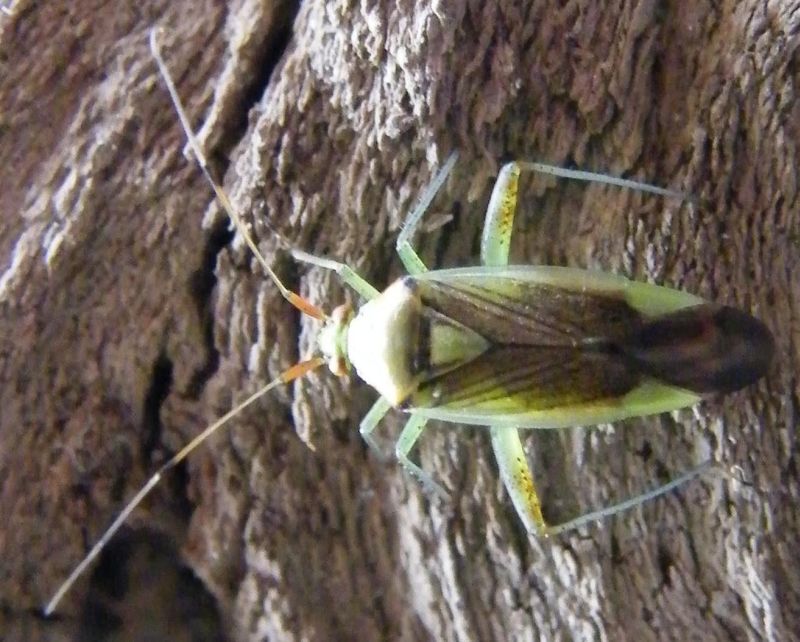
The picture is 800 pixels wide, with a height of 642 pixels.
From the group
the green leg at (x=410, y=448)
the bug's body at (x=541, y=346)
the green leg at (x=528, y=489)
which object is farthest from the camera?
the green leg at (x=410, y=448)

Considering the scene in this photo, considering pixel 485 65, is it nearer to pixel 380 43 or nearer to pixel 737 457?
pixel 380 43

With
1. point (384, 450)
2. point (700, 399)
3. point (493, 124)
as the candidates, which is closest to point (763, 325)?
point (700, 399)

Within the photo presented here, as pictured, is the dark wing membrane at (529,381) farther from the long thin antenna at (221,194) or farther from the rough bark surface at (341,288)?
the long thin antenna at (221,194)

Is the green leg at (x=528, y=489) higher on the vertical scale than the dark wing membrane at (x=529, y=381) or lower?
lower

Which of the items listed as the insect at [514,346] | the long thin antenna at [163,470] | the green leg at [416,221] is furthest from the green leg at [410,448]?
the green leg at [416,221]

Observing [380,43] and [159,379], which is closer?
[380,43]

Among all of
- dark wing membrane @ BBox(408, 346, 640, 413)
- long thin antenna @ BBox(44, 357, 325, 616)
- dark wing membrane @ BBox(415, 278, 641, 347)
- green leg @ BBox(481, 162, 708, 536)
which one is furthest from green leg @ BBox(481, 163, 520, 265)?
long thin antenna @ BBox(44, 357, 325, 616)

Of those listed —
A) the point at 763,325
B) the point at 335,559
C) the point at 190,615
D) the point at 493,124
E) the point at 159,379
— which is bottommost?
the point at 190,615
